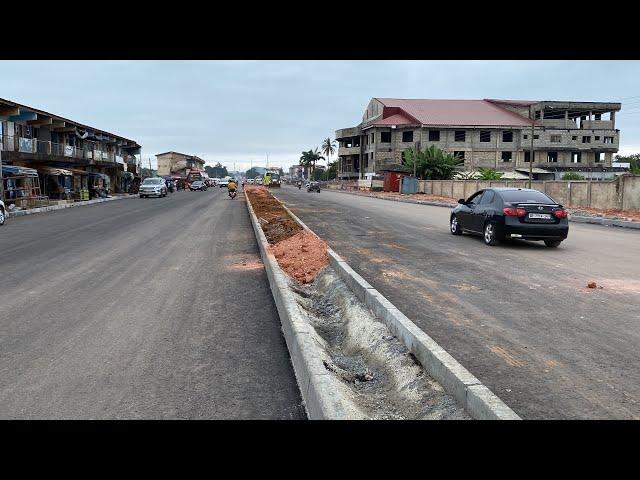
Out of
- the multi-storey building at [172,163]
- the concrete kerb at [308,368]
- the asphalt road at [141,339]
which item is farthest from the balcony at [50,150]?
the multi-storey building at [172,163]

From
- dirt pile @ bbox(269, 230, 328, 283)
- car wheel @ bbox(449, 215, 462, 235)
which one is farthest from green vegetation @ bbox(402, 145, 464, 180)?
dirt pile @ bbox(269, 230, 328, 283)

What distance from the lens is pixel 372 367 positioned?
4.97m

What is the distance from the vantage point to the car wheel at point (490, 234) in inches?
514

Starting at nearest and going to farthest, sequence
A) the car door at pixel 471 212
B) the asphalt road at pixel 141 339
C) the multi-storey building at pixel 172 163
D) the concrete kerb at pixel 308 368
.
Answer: the concrete kerb at pixel 308 368, the asphalt road at pixel 141 339, the car door at pixel 471 212, the multi-storey building at pixel 172 163

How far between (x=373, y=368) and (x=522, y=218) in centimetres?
892

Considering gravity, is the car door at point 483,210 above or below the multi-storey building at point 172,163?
below

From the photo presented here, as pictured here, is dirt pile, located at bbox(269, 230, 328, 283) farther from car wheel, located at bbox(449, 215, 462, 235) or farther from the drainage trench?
car wheel, located at bbox(449, 215, 462, 235)

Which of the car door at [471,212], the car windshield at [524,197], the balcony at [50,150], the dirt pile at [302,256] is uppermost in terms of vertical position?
the balcony at [50,150]

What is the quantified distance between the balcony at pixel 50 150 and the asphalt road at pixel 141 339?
26.1 m

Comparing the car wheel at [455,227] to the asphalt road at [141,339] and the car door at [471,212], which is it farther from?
the asphalt road at [141,339]

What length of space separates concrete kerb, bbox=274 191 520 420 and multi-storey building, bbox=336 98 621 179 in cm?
6584

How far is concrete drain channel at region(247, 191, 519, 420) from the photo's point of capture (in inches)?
143
